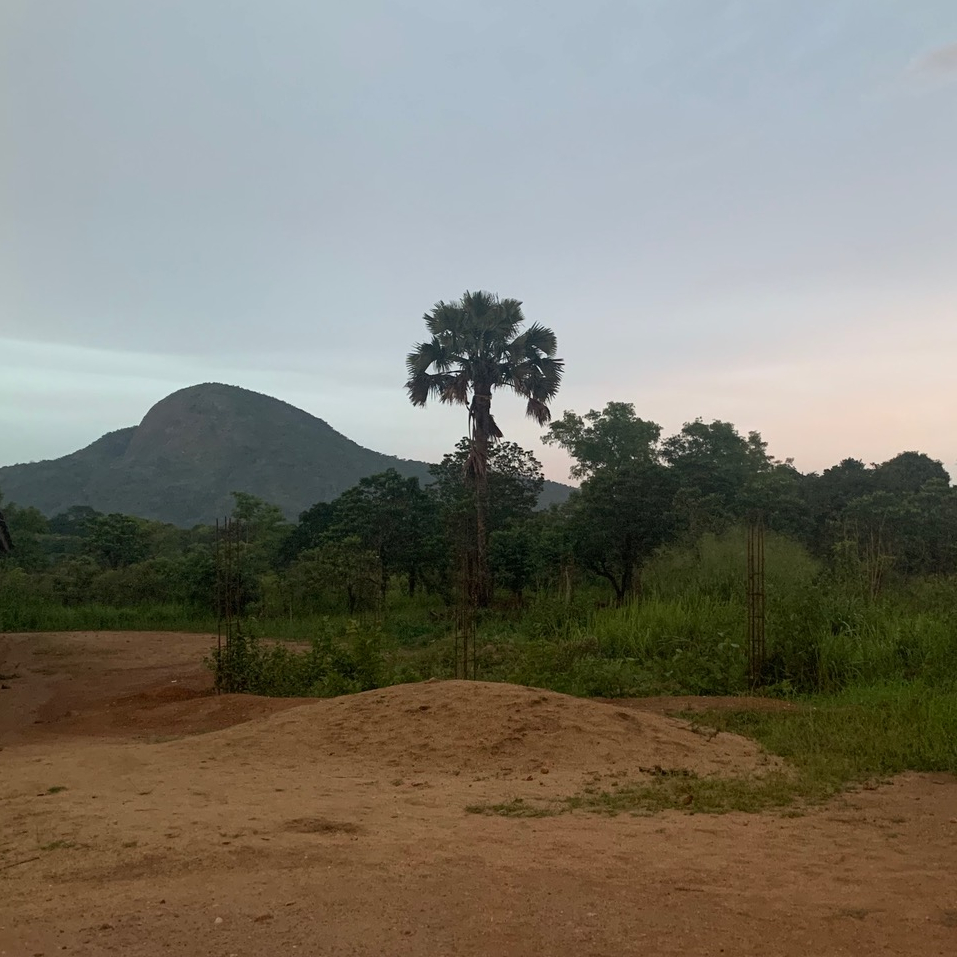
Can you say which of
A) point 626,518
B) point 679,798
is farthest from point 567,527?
point 679,798

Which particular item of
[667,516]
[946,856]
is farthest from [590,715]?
[667,516]

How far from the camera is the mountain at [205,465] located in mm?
86250

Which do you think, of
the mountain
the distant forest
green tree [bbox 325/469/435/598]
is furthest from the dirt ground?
the mountain

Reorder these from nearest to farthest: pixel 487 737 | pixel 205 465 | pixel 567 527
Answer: pixel 487 737
pixel 567 527
pixel 205 465

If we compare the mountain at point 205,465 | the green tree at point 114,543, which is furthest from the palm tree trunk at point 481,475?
the mountain at point 205,465

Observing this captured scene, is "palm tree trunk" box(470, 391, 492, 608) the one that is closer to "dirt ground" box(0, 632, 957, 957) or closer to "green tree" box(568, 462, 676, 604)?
"green tree" box(568, 462, 676, 604)

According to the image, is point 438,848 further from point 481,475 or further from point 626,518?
point 481,475

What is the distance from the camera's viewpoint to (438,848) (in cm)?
412

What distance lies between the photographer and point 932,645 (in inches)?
399

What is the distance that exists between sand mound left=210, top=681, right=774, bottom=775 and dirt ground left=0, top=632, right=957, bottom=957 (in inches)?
1.0

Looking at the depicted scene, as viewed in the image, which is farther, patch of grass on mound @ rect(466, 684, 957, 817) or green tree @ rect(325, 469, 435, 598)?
green tree @ rect(325, 469, 435, 598)

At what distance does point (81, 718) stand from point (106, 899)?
6626 millimetres

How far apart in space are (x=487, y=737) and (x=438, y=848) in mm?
2609

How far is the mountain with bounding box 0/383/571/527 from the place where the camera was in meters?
86.2
